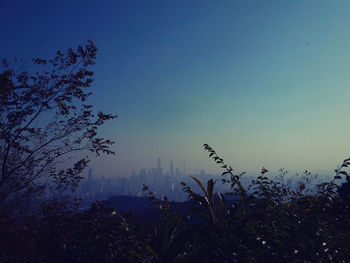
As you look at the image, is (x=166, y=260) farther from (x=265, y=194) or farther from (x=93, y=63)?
(x=93, y=63)

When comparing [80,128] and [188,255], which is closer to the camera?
[188,255]

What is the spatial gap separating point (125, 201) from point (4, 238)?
100m

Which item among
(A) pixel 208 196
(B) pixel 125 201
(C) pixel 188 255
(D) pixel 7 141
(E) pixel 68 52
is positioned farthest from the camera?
(B) pixel 125 201

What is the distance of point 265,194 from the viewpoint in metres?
3.70

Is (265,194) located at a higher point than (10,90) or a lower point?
lower

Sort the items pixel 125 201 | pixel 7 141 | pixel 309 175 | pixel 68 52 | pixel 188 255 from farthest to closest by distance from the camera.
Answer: pixel 125 201, pixel 68 52, pixel 7 141, pixel 309 175, pixel 188 255

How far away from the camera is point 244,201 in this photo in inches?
144

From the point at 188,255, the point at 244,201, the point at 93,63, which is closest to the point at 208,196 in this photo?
the point at 244,201

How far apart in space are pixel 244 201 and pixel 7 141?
6.46m

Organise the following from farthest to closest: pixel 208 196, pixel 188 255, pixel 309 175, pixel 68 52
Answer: pixel 68 52 → pixel 309 175 → pixel 208 196 → pixel 188 255

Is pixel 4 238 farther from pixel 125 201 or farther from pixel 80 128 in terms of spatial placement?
pixel 125 201

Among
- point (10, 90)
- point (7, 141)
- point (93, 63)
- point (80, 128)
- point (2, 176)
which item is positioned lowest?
point (2, 176)

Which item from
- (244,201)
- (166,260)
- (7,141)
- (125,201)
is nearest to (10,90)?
(7,141)

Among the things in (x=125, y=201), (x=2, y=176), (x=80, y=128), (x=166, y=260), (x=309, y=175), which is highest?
(x=125, y=201)
